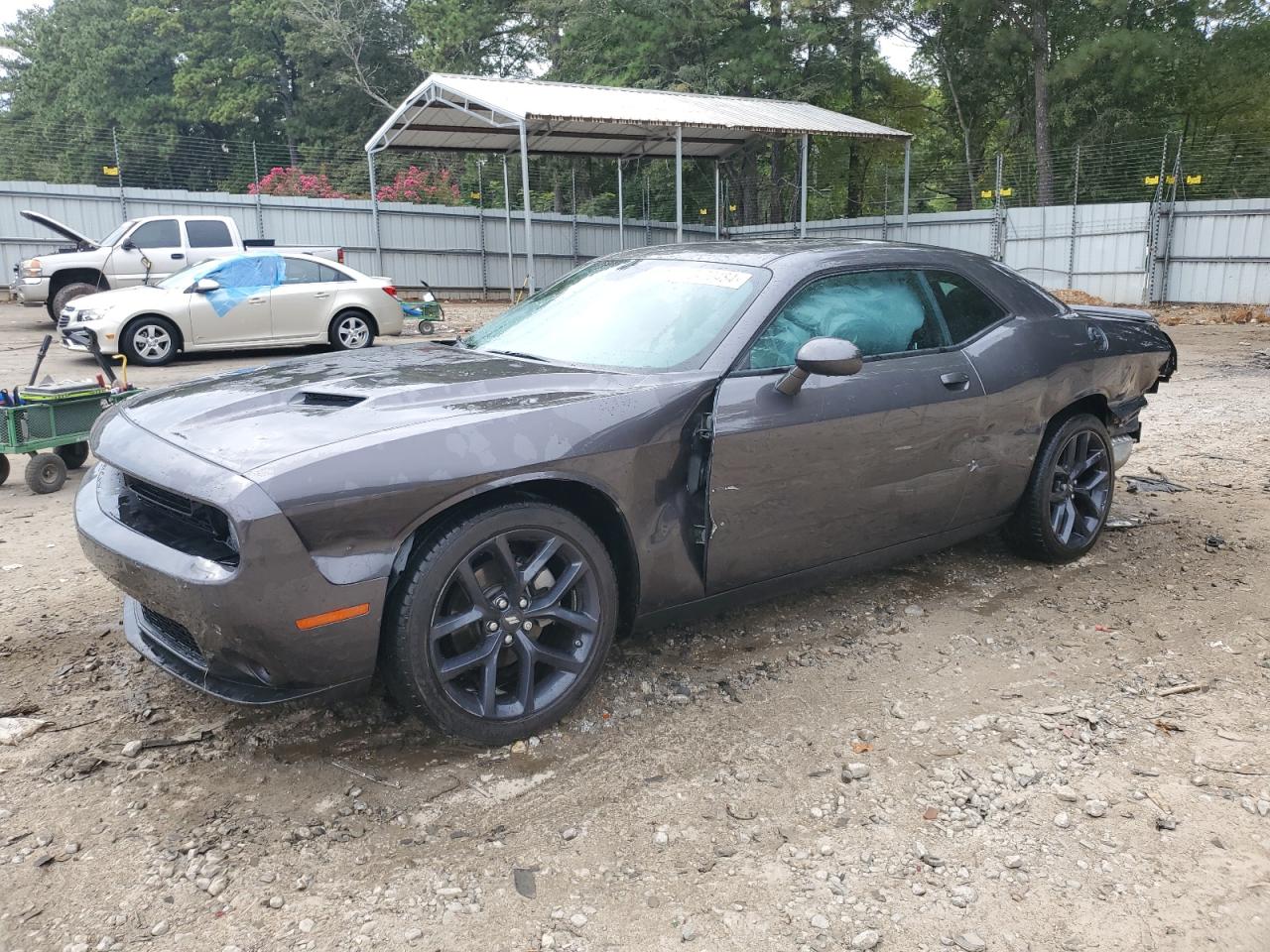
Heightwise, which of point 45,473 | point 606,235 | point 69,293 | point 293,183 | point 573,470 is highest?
point 293,183

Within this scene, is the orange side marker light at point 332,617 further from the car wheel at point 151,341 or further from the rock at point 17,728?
the car wheel at point 151,341

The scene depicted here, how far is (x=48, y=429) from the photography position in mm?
6066

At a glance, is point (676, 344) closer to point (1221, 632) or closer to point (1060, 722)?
point (1060, 722)

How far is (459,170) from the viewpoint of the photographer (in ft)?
98.7

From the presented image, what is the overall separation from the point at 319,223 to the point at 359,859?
21.5 m

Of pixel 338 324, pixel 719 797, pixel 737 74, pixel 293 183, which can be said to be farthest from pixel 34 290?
pixel 737 74

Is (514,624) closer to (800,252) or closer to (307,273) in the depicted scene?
(800,252)

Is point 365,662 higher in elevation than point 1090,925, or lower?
higher

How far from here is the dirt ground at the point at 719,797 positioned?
229 cm

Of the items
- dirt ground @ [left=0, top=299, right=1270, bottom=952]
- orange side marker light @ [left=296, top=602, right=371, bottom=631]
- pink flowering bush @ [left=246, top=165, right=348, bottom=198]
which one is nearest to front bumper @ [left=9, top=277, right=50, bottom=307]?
pink flowering bush @ [left=246, top=165, right=348, bottom=198]

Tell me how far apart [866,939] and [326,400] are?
2.15 metres

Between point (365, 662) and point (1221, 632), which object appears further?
point (1221, 632)

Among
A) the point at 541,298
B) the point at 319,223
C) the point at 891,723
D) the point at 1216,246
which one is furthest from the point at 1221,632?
the point at 319,223

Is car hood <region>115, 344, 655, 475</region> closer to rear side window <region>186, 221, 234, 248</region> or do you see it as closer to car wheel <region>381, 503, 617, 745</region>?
car wheel <region>381, 503, 617, 745</region>
